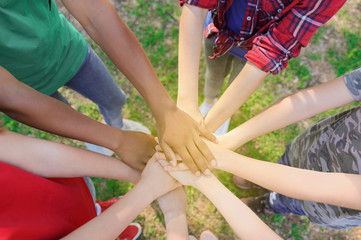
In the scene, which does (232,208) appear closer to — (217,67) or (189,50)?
(189,50)

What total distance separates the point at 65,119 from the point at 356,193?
1.13 metres

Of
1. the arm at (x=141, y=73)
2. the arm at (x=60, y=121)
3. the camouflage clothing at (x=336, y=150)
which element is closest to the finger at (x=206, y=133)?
the arm at (x=141, y=73)

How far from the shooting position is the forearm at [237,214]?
1.03 meters

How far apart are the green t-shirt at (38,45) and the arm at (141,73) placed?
0.15m

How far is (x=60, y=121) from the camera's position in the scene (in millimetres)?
994

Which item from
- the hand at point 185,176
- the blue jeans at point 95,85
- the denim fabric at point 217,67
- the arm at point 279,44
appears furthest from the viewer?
the denim fabric at point 217,67

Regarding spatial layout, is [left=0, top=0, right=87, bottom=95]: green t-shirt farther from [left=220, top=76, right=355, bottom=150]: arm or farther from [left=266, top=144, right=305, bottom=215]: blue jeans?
[left=266, top=144, right=305, bottom=215]: blue jeans

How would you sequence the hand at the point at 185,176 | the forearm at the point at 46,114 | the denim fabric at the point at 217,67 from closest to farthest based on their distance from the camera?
the forearm at the point at 46,114 < the hand at the point at 185,176 < the denim fabric at the point at 217,67

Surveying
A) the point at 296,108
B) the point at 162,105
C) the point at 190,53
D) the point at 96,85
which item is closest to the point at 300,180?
the point at 296,108

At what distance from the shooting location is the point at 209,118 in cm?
132

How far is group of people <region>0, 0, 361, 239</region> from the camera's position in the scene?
3.03 ft

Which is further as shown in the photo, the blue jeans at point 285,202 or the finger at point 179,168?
the blue jeans at point 285,202

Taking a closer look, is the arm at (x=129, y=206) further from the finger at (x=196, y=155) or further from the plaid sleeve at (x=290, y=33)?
the plaid sleeve at (x=290, y=33)

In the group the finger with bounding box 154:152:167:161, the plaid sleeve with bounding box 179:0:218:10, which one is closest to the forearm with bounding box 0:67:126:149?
the finger with bounding box 154:152:167:161
